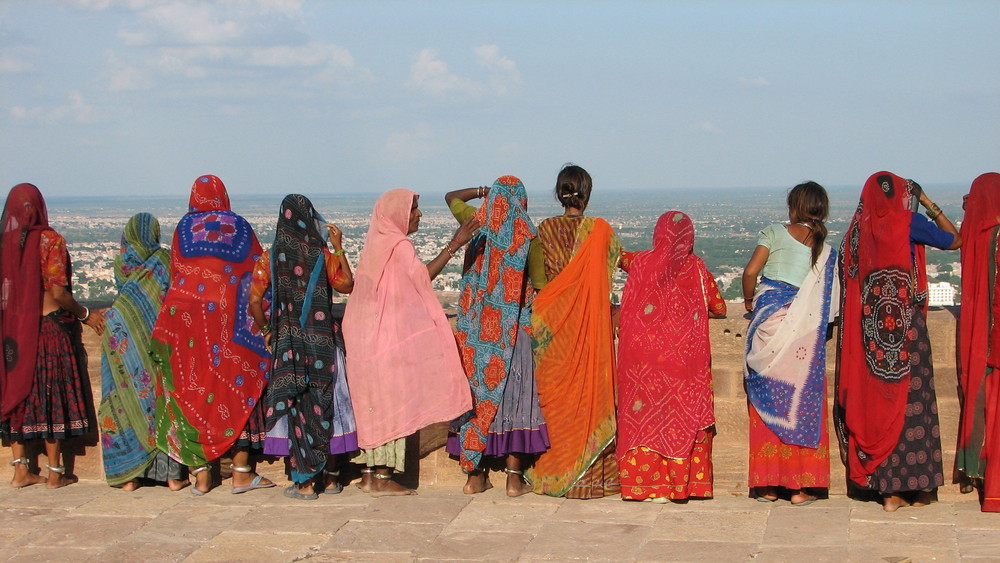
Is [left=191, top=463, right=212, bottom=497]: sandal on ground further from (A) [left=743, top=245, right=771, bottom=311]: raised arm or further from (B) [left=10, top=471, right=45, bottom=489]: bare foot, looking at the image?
(A) [left=743, top=245, right=771, bottom=311]: raised arm

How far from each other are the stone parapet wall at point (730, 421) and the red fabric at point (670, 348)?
26 centimetres

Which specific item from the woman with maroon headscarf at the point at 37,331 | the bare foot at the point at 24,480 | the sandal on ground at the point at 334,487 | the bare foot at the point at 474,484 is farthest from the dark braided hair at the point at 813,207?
the bare foot at the point at 24,480

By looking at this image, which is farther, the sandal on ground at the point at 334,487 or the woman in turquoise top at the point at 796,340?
the sandal on ground at the point at 334,487

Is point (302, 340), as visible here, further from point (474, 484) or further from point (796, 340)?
point (796, 340)

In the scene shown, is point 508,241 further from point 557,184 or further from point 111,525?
point 111,525

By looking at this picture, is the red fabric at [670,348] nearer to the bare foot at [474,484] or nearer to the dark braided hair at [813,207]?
the dark braided hair at [813,207]

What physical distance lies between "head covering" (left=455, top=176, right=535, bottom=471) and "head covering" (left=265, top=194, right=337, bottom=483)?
0.75 m

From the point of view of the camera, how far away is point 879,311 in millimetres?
5082

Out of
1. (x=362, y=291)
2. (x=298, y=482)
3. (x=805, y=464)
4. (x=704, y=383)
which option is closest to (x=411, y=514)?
(x=298, y=482)

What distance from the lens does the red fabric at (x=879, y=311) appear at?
16.5ft

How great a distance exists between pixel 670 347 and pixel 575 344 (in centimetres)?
48

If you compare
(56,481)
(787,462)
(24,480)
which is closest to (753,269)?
(787,462)

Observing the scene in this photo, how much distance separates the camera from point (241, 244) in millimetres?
5730

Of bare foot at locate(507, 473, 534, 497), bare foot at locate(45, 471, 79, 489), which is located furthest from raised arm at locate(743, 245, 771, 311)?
bare foot at locate(45, 471, 79, 489)
